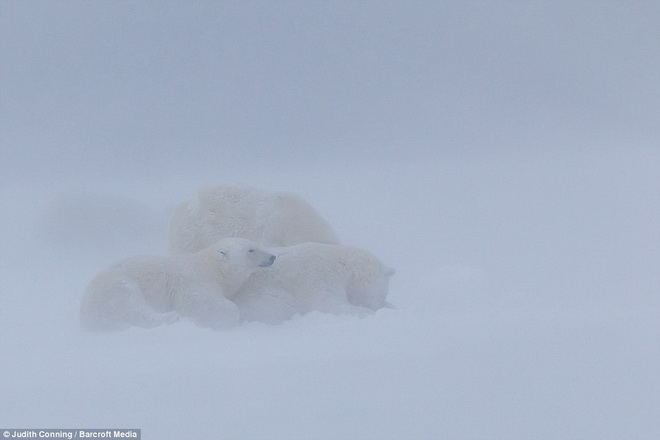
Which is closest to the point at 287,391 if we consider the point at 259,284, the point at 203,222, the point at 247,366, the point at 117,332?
the point at 247,366

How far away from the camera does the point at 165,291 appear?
6.04 meters

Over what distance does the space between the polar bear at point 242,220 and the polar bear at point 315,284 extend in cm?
48

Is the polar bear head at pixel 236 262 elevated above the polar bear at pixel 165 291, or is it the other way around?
the polar bear head at pixel 236 262

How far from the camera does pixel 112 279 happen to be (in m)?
5.98

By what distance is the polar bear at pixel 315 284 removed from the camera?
6352 millimetres

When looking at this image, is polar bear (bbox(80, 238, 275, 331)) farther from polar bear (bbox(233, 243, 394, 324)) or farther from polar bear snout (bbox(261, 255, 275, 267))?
polar bear (bbox(233, 243, 394, 324))

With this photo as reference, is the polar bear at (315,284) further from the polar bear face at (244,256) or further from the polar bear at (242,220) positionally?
the polar bear at (242,220)

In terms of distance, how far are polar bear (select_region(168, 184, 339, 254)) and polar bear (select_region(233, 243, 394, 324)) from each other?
0.48 metres

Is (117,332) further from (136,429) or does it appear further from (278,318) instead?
(136,429)

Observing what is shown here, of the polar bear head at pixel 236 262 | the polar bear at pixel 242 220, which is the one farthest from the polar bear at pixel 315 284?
the polar bear at pixel 242 220

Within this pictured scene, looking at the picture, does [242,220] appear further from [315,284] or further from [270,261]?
[315,284]

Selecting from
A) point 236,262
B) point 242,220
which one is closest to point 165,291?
point 236,262

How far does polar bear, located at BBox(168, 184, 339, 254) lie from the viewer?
725cm

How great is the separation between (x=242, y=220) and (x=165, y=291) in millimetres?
1390
